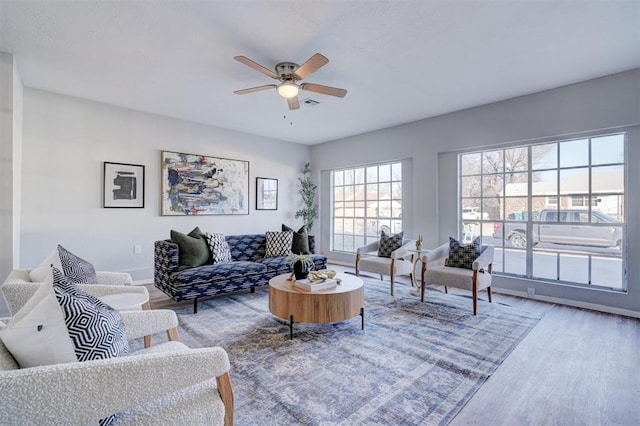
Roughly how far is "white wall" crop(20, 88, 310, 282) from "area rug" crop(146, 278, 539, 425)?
1917 millimetres

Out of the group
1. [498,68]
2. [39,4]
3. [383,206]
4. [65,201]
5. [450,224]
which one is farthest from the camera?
[383,206]

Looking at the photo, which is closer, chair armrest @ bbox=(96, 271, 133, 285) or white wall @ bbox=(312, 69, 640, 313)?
chair armrest @ bbox=(96, 271, 133, 285)

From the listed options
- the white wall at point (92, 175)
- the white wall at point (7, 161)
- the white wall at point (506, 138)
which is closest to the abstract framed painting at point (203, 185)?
the white wall at point (92, 175)

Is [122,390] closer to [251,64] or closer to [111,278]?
[111,278]

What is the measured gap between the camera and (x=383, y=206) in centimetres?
602

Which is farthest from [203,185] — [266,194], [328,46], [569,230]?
[569,230]

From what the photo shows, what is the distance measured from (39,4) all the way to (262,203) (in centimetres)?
429

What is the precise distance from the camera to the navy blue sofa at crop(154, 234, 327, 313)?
3.45 meters

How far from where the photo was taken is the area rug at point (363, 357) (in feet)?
5.97

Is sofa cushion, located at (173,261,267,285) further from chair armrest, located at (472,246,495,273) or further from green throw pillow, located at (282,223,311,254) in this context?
chair armrest, located at (472,246,495,273)

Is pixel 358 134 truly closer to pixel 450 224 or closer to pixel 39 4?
pixel 450 224

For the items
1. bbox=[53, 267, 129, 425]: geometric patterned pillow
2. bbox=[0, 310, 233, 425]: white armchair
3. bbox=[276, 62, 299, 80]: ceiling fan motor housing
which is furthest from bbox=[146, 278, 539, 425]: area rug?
bbox=[276, 62, 299, 80]: ceiling fan motor housing

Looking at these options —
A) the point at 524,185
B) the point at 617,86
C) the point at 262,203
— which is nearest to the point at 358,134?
the point at 262,203

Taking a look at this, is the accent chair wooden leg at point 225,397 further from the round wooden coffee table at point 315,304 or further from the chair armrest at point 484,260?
the chair armrest at point 484,260
